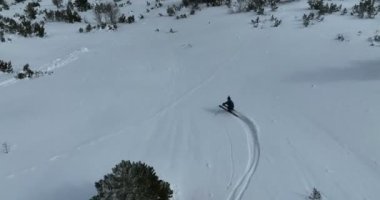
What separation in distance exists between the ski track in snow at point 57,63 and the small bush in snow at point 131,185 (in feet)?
23.2

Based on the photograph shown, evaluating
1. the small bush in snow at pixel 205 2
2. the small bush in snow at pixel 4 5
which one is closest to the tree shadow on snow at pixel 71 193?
the small bush in snow at pixel 205 2

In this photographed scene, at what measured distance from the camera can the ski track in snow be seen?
37.3 ft

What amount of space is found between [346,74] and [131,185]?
257 inches

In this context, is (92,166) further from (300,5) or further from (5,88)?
(300,5)

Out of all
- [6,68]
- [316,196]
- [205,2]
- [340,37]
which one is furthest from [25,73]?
[340,37]

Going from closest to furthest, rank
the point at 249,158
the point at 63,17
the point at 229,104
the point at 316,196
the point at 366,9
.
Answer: the point at 316,196, the point at 249,158, the point at 229,104, the point at 366,9, the point at 63,17

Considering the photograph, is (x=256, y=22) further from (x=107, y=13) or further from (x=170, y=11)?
(x=107, y=13)

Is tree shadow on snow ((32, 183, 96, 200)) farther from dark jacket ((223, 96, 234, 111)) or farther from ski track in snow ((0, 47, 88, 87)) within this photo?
ski track in snow ((0, 47, 88, 87))

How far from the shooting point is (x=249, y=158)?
7.03 meters

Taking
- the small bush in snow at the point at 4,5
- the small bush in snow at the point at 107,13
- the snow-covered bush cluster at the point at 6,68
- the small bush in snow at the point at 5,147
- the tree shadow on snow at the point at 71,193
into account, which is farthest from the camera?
the small bush in snow at the point at 4,5

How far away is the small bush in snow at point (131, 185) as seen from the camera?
5.41m

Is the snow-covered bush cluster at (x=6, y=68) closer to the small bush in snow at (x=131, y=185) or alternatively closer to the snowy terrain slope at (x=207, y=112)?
the snowy terrain slope at (x=207, y=112)

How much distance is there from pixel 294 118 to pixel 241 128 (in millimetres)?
1138

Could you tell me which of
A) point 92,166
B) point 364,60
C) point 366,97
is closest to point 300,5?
point 364,60
